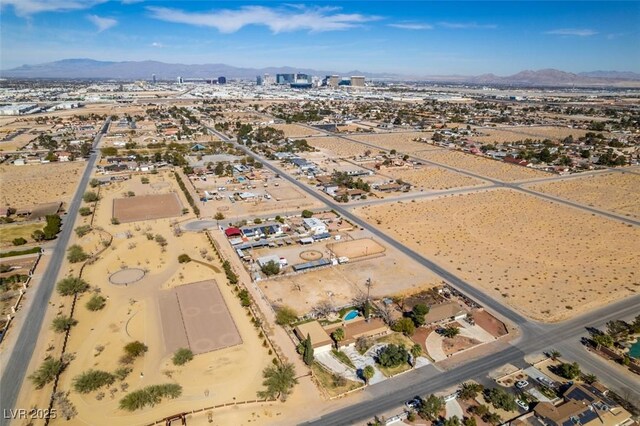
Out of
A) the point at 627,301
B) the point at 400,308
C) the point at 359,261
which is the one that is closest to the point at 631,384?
the point at 627,301

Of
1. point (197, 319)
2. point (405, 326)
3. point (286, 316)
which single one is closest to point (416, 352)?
point (405, 326)

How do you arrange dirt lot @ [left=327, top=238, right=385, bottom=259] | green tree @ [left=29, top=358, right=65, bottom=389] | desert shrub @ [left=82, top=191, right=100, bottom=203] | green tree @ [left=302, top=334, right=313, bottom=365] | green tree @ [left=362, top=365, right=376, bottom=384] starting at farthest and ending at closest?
desert shrub @ [left=82, top=191, right=100, bottom=203] < dirt lot @ [left=327, top=238, right=385, bottom=259] < green tree @ [left=302, top=334, right=313, bottom=365] < green tree @ [left=362, top=365, right=376, bottom=384] < green tree @ [left=29, top=358, right=65, bottom=389]

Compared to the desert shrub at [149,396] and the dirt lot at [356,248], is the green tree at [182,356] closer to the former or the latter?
the desert shrub at [149,396]

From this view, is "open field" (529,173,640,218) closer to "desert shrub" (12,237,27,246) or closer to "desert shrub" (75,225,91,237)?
"desert shrub" (75,225,91,237)

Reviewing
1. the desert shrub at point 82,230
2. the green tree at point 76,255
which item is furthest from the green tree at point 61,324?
the desert shrub at point 82,230

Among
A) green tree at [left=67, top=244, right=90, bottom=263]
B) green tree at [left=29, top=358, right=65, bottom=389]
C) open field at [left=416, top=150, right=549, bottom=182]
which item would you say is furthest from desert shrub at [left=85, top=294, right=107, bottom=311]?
open field at [left=416, top=150, right=549, bottom=182]

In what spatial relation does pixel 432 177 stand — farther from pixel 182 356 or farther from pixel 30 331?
pixel 30 331

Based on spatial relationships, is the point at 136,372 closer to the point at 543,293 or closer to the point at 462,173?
the point at 543,293

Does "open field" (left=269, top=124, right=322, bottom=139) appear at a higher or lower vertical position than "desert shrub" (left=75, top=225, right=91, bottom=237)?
higher
